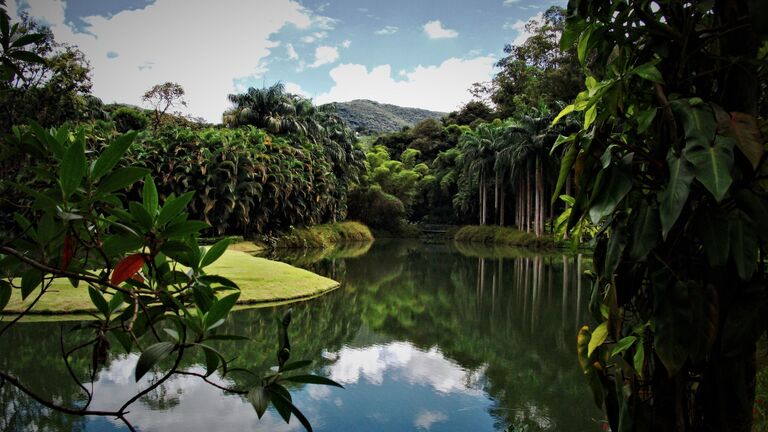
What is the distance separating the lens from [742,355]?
5.04 feet

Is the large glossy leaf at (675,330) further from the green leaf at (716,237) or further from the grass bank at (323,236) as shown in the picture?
the grass bank at (323,236)

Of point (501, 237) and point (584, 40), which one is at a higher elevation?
point (584, 40)

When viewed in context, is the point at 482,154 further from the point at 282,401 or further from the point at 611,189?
the point at 282,401

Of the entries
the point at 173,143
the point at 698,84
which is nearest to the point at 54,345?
the point at 698,84

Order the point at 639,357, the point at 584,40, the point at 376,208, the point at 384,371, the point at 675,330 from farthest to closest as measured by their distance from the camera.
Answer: the point at 376,208 → the point at 384,371 → the point at 584,40 → the point at 639,357 → the point at 675,330

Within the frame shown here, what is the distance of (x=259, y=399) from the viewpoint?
85cm

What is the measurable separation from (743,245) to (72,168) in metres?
1.60

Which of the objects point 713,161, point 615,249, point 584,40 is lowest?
point 615,249

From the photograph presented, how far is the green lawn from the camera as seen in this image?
26.1 feet

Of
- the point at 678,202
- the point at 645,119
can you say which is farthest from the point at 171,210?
the point at 645,119

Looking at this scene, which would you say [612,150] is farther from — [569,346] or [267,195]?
[267,195]

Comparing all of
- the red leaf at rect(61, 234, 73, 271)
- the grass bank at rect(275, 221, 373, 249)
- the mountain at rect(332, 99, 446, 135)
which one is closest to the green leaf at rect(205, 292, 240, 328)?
the red leaf at rect(61, 234, 73, 271)

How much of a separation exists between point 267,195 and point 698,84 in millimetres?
20896

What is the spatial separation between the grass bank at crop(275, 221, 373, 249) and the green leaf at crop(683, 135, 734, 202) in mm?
21332
